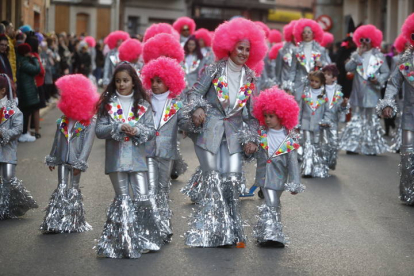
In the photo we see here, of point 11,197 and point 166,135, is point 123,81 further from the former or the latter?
point 11,197

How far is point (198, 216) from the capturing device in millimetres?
7148

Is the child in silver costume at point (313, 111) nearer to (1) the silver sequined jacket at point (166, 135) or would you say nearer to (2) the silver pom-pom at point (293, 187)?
(1) the silver sequined jacket at point (166, 135)

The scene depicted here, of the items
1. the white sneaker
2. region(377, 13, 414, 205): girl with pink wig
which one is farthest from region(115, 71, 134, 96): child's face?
the white sneaker

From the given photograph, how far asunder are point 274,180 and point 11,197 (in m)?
2.83

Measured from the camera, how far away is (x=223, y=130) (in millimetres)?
7234

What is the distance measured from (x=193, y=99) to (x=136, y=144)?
698mm

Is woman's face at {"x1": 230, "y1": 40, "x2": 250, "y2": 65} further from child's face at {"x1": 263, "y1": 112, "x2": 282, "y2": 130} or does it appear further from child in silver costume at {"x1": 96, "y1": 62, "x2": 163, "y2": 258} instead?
child in silver costume at {"x1": 96, "y1": 62, "x2": 163, "y2": 258}

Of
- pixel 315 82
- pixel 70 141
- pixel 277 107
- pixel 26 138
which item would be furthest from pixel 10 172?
pixel 26 138

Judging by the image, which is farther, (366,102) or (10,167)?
(366,102)

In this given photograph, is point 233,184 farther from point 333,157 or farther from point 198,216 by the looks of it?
point 333,157

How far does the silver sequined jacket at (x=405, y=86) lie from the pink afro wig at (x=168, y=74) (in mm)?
2969

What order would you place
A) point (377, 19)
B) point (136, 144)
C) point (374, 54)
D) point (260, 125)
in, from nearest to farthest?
point (136, 144)
point (260, 125)
point (374, 54)
point (377, 19)

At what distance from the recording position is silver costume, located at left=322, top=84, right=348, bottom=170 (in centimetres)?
1230

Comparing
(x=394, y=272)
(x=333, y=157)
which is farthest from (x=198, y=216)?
(x=333, y=157)
